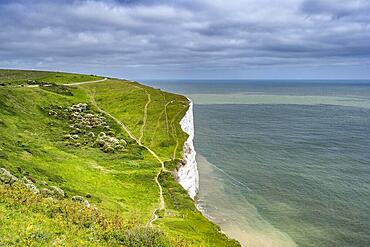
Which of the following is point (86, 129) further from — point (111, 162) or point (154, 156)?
point (154, 156)

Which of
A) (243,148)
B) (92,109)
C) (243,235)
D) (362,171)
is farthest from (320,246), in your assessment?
(92,109)

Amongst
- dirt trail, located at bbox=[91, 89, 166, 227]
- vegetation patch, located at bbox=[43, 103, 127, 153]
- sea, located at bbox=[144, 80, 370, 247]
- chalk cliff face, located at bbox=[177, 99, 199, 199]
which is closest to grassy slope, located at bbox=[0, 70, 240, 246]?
dirt trail, located at bbox=[91, 89, 166, 227]

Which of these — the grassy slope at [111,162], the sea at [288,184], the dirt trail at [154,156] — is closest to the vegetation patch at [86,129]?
the grassy slope at [111,162]

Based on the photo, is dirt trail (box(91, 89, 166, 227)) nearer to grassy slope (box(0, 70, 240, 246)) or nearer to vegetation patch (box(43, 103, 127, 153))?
grassy slope (box(0, 70, 240, 246))

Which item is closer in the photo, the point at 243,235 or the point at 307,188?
the point at 243,235

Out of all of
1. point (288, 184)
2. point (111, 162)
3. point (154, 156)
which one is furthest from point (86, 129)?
point (288, 184)

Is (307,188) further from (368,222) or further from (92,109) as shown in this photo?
(92,109)

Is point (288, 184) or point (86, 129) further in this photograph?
point (86, 129)

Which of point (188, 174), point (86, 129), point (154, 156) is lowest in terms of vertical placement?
point (188, 174)

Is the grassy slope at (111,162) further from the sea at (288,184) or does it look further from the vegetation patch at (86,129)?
the sea at (288,184)
